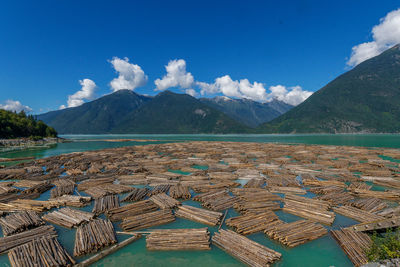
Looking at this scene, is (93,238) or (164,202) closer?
(93,238)

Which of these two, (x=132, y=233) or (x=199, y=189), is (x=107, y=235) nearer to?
(x=132, y=233)

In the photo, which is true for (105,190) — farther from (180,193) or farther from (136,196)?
(180,193)

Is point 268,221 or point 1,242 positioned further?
point 268,221

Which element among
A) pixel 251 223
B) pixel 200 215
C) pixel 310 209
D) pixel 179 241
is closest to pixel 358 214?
pixel 310 209

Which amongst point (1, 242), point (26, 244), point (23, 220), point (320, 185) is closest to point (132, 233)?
point (26, 244)

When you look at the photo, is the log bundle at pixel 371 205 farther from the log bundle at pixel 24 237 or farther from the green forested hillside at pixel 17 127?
the green forested hillside at pixel 17 127
